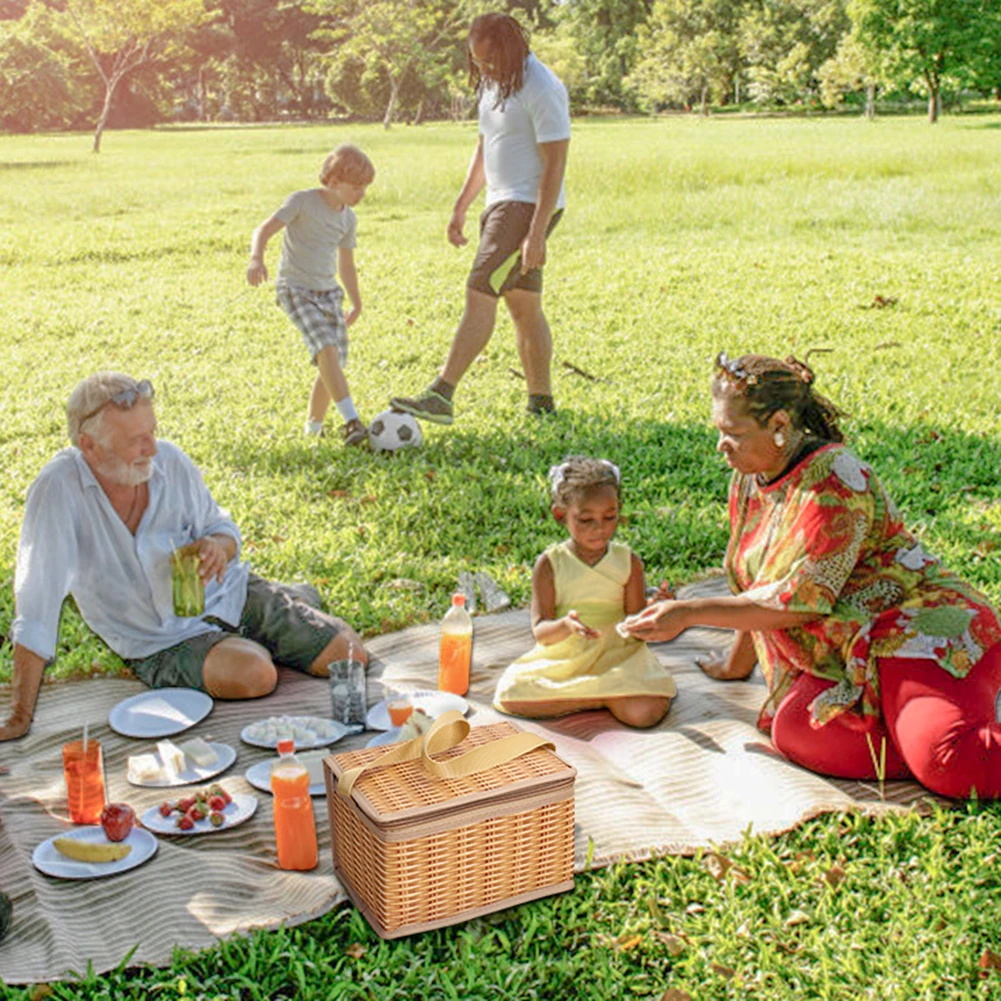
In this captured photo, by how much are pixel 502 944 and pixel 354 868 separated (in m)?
0.45

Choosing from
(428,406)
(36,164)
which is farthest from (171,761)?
(36,164)

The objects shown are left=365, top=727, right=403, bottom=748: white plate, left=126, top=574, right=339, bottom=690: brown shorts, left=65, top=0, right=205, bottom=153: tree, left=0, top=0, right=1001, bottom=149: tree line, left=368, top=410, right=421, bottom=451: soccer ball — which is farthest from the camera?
left=0, top=0, right=1001, bottom=149: tree line

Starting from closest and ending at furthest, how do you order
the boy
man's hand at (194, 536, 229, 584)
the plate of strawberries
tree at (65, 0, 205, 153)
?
the plate of strawberries
man's hand at (194, 536, 229, 584)
the boy
tree at (65, 0, 205, 153)

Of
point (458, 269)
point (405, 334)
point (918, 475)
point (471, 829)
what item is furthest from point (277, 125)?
point (471, 829)

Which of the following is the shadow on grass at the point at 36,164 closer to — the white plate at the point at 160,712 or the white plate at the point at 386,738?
the white plate at the point at 160,712

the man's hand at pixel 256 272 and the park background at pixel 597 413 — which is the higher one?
the man's hand at pixel 256 272

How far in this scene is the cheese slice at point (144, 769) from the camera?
4074 millimetres

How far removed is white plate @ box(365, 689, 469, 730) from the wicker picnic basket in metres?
0.84

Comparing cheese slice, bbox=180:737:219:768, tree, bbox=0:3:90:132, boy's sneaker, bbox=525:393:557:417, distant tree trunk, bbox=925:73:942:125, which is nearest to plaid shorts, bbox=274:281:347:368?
boy's sneaker, bbox=525:393:557:417

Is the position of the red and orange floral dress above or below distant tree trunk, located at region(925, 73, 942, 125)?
below

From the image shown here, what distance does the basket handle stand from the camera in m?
3.39

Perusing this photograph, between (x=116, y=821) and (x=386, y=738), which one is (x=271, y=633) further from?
(x=116, y=821)

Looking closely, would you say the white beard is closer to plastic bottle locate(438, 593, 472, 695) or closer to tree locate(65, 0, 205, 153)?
plastic bottle locate(438, 593, 472, 695)

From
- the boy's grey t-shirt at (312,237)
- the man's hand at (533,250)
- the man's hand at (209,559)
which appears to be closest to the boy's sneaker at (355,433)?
the boy's grey t-shirt at (312,237)
